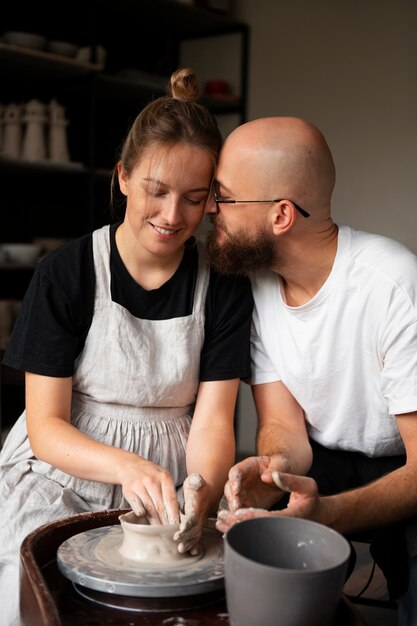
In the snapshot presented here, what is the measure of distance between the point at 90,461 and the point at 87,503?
0.60 ft

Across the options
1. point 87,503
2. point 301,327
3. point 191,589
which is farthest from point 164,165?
point 191,589

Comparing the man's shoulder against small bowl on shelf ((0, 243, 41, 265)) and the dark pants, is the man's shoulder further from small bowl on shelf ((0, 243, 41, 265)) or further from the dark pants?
small bowl on shelf ((0, 243, 41, 265))

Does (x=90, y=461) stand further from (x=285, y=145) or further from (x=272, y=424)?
(x=285, y=145)

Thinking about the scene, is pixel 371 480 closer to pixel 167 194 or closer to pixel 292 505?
pixel 292 505

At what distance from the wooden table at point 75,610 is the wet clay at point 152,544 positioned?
8cm

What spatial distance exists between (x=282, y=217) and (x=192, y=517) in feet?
2.37

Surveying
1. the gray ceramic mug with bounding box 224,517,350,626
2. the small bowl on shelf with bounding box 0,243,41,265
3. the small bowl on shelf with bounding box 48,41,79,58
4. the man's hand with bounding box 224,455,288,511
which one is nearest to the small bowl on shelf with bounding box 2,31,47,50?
the small bowl on shelf with bounding box 48,41,79,58

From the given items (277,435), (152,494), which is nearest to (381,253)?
(277,435)

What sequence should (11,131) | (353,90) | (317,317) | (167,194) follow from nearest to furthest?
(167,194) < (317,317) < (11,131) < (353,90)

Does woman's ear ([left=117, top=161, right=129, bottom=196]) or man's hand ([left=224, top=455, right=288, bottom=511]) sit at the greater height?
woman's ear ([left=117, top=161, right=129, bottom=196])

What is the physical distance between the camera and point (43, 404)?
1481 millimetres

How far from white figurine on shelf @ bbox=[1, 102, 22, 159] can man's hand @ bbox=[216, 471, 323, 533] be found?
2553 millimetres

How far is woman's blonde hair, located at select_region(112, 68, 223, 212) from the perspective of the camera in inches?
60.2

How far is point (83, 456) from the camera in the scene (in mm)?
1409
